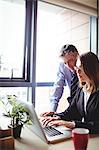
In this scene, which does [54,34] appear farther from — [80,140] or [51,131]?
[80,140]

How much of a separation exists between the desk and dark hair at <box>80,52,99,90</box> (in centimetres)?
49

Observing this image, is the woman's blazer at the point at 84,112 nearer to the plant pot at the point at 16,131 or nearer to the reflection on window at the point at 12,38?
the plant pot at the point at 16,131

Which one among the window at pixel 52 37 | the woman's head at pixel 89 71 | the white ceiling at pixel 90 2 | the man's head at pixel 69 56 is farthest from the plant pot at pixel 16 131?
the white ceiling at pixel 90 2

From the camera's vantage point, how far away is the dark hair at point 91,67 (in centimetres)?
158

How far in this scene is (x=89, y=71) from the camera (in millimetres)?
1590

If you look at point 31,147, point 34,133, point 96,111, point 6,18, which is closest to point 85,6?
point 6,18

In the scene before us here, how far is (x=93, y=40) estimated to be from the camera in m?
2.99

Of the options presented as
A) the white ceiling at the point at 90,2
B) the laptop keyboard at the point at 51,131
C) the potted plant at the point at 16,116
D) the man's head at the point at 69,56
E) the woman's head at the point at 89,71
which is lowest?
the laptop keyboard at the point at 51,131

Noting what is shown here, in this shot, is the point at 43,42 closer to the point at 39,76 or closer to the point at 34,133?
the point at 39,76

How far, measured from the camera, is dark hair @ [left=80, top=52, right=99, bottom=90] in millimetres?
1582

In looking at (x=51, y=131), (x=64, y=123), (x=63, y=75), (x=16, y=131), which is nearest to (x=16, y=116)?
(x=16, y=131)

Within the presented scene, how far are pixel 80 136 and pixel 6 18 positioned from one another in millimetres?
1982

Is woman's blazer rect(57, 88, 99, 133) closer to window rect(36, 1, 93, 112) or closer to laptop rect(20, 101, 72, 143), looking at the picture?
laptop rect(20, 101, 72, 143)

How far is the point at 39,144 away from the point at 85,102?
0.63 m
